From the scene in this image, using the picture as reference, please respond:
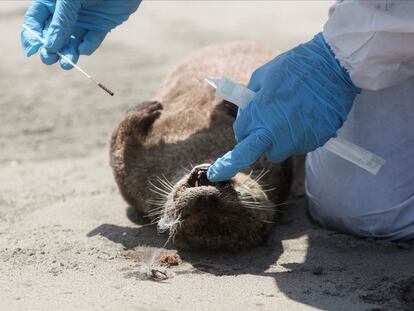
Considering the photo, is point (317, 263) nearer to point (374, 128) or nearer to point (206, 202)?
point (206, 202)

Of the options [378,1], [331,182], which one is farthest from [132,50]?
[378,1]

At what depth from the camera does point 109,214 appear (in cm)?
612

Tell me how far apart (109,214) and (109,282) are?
1.71 m

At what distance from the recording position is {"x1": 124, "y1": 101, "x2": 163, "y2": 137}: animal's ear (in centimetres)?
613

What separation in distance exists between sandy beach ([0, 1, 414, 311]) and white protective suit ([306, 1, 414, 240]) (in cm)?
17

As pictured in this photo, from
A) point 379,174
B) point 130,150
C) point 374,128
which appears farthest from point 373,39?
point 130,150

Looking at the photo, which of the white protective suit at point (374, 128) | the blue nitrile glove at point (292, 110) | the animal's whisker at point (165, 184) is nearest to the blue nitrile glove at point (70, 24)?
the animal's whisker at point (165, 184)

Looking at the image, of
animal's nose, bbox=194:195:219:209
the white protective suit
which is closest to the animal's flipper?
animal's nose, bbox=194:195:219:209

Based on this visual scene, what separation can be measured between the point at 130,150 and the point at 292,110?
6.02ft

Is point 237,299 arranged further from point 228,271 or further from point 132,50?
point 132,50

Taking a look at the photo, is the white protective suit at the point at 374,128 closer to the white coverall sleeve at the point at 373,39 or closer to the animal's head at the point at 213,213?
the white coverall sleeve at the point at 373,39

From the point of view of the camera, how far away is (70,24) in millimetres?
5422

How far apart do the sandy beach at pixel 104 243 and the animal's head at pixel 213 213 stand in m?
0.10

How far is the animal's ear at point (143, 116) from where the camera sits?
6133mm
